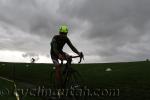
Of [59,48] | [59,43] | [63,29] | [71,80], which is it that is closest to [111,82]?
[59,48]

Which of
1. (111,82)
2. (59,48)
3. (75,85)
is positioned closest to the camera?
(75,85)

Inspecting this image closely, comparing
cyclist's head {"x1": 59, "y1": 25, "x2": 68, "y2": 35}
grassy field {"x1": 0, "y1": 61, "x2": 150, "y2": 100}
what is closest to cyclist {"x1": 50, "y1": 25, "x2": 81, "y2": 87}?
cyclist's head {"x1": 59, "y1": 25, "x2": 68, "y2": 35}

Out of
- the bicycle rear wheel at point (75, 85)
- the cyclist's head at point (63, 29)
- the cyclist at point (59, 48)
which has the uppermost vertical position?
the cyclist's head at point (63, 29)

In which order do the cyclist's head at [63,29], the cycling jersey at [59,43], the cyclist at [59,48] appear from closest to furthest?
1. the cyclist's head at [63,29]
2. the cyclist at [59,48]
3. the cycling jersey at [59,43]

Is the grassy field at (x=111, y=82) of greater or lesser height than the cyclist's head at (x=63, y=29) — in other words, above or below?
below

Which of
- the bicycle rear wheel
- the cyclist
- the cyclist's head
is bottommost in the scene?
the bicycle rear wheel

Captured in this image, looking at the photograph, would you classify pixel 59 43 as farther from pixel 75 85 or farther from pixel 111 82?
pixel 111 82

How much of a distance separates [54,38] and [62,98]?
267 centimetres

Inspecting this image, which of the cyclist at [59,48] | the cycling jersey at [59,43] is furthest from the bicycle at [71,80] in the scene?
the cycling jersey at [59,43]

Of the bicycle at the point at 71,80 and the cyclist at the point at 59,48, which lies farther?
the cyclist at the point at 59,48

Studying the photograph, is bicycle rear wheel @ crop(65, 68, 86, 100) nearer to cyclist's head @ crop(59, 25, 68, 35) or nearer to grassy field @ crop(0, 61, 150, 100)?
cyclist's head @ crop(59, 25, 68, 35)

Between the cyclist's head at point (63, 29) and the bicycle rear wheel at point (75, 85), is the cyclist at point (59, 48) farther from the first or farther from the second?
the bicycle rear wheel at point (75, 85)

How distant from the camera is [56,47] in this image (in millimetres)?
16797

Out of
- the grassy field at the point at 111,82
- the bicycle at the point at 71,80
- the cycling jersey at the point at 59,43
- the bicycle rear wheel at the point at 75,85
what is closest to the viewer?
the bicycle rear wheel at the point at 75,85
